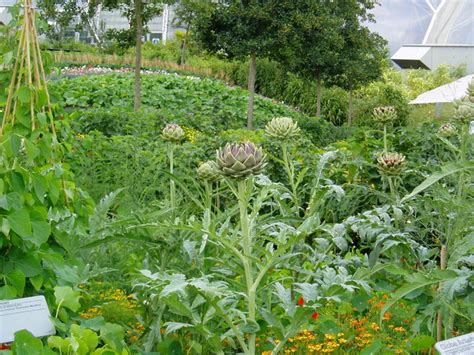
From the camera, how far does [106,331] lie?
94.5 inches

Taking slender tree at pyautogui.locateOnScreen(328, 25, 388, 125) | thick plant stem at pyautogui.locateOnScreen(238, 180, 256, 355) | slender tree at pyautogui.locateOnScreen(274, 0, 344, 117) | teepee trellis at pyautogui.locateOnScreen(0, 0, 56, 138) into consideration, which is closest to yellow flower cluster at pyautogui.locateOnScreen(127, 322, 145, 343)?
thick plant stem at pyautogui.locateOnScreen(238, 180, 256, 355)

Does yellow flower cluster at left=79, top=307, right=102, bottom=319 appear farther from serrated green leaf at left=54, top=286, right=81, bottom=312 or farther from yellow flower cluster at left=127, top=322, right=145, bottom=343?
serrated green leaf at left=54, top=286, right=81, bottom=312

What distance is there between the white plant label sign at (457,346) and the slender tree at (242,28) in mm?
11557

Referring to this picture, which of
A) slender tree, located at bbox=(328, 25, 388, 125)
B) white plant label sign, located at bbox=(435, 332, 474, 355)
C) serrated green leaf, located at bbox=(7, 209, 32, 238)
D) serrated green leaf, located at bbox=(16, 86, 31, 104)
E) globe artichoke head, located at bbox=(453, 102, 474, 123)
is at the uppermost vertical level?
serrated green leaf, located at bbox=(16, 86, 31, 104)

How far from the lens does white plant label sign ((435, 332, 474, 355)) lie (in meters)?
2.21

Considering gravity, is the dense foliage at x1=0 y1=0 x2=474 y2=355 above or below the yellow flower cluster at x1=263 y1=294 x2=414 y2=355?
above

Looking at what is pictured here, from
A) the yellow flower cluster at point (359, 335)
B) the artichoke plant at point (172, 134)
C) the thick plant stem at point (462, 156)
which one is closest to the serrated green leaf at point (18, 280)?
the yellow flower cluster at point (359, 335)

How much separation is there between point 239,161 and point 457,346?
0.79m

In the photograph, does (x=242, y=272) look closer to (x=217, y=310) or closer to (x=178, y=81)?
(x=217, y=310)

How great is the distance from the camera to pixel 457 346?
7.39 feet

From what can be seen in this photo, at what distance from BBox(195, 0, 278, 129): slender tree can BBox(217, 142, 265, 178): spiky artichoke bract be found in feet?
37.0

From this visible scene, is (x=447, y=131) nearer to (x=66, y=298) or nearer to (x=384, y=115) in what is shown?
(x=384, y=115)

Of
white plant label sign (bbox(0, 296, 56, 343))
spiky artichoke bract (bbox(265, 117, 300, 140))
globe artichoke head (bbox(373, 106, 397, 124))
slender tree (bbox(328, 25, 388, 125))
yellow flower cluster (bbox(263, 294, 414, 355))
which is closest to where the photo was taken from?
white plant label sign (bbox(0, 296, 56, 343))

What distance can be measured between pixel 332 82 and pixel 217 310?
720 inches
